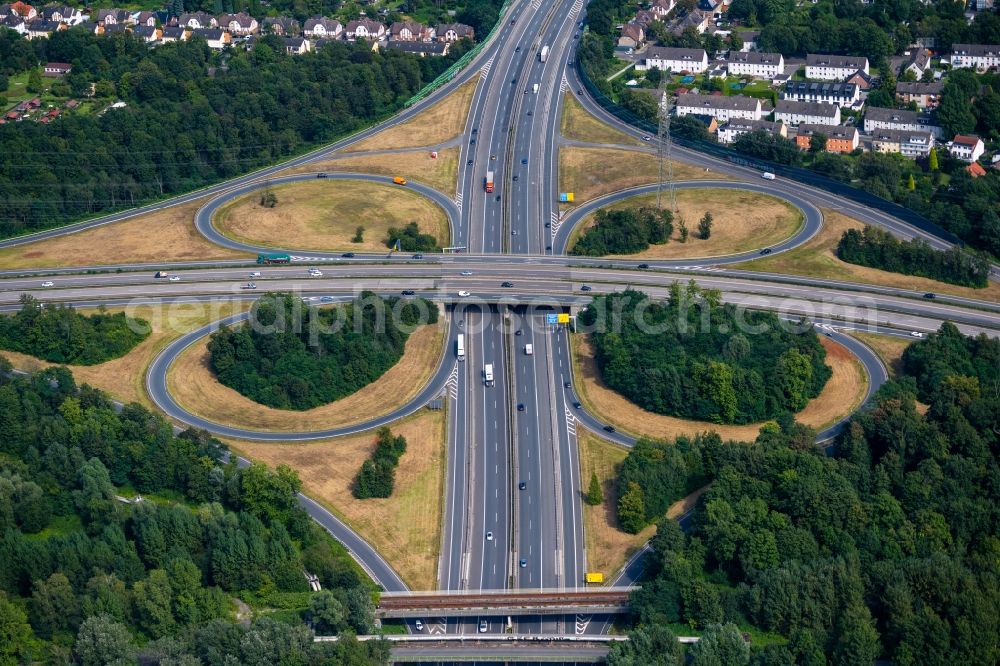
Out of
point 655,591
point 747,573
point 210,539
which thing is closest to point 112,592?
point 210,539

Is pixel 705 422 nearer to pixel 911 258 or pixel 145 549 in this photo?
pixel 911 258

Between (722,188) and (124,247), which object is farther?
(722,188)

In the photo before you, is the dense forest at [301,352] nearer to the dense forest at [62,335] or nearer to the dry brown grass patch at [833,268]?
the dense forest at [62,335]

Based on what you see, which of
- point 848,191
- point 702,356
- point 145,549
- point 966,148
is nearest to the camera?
point 145,549

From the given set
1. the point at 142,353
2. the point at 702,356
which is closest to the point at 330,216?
the point at 142,353

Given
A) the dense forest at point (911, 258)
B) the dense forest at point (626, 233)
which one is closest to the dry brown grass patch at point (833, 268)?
the dense forest at point (911, 258)
